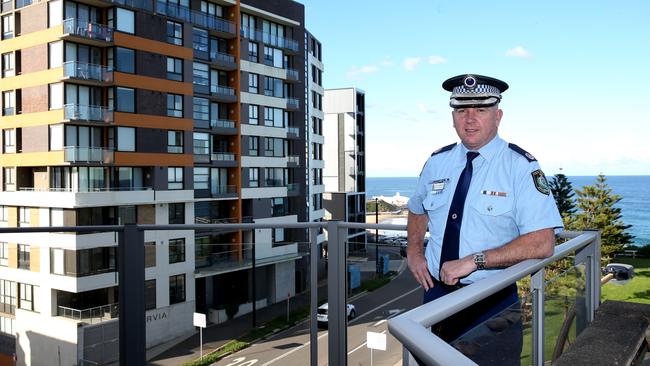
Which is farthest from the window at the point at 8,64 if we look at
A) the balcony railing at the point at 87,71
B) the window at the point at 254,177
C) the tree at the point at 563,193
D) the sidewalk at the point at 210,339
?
the tree at the point at 563,193

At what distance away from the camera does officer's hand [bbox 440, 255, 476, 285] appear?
2582mm

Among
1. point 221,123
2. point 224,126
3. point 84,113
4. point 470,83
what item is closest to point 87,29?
point 84,113

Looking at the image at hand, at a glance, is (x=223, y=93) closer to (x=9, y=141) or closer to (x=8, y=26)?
(x=8, y=26)

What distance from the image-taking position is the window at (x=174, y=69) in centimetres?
3077

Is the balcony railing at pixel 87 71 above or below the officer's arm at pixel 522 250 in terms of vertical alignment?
above

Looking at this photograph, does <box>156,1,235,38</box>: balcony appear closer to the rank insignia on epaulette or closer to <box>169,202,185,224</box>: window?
<box>169,202,185,224</box>: window

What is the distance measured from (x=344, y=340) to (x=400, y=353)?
8.09 ft

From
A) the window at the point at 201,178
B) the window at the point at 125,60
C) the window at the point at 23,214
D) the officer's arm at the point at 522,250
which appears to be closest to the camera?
the officer's arm at the point at 522,250

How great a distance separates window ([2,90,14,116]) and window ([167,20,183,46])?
8.53 meters

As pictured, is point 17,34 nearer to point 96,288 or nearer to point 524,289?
point 96,288

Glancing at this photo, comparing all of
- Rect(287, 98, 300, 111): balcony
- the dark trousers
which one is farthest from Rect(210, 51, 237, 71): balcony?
the dark trousers

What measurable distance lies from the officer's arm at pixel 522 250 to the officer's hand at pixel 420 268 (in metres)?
0.40

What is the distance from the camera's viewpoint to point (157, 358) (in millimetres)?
3564

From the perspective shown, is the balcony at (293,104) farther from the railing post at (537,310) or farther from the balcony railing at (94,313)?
the railing post at (537,310)
